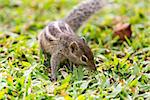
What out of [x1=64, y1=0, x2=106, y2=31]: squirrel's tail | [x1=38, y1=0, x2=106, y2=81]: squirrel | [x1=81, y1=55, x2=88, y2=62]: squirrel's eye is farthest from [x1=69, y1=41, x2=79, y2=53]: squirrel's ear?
[x1=64, y1=0, x2=106, y2=31]: squirrel's tail

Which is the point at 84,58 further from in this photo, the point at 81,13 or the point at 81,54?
the point at 81,13

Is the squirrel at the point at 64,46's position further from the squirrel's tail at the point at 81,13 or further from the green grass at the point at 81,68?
the green grass at the point at 81,68

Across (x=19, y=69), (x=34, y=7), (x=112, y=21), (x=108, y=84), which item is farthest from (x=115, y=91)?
(x=34, y=7)

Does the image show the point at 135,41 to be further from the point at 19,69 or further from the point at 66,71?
the point at 19,69

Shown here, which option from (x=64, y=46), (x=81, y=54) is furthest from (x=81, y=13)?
(x=81, y=54)

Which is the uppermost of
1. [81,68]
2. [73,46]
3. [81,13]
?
[81,13]

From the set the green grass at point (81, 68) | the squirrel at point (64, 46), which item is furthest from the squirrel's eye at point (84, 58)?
the green grass at point (81, 68)
